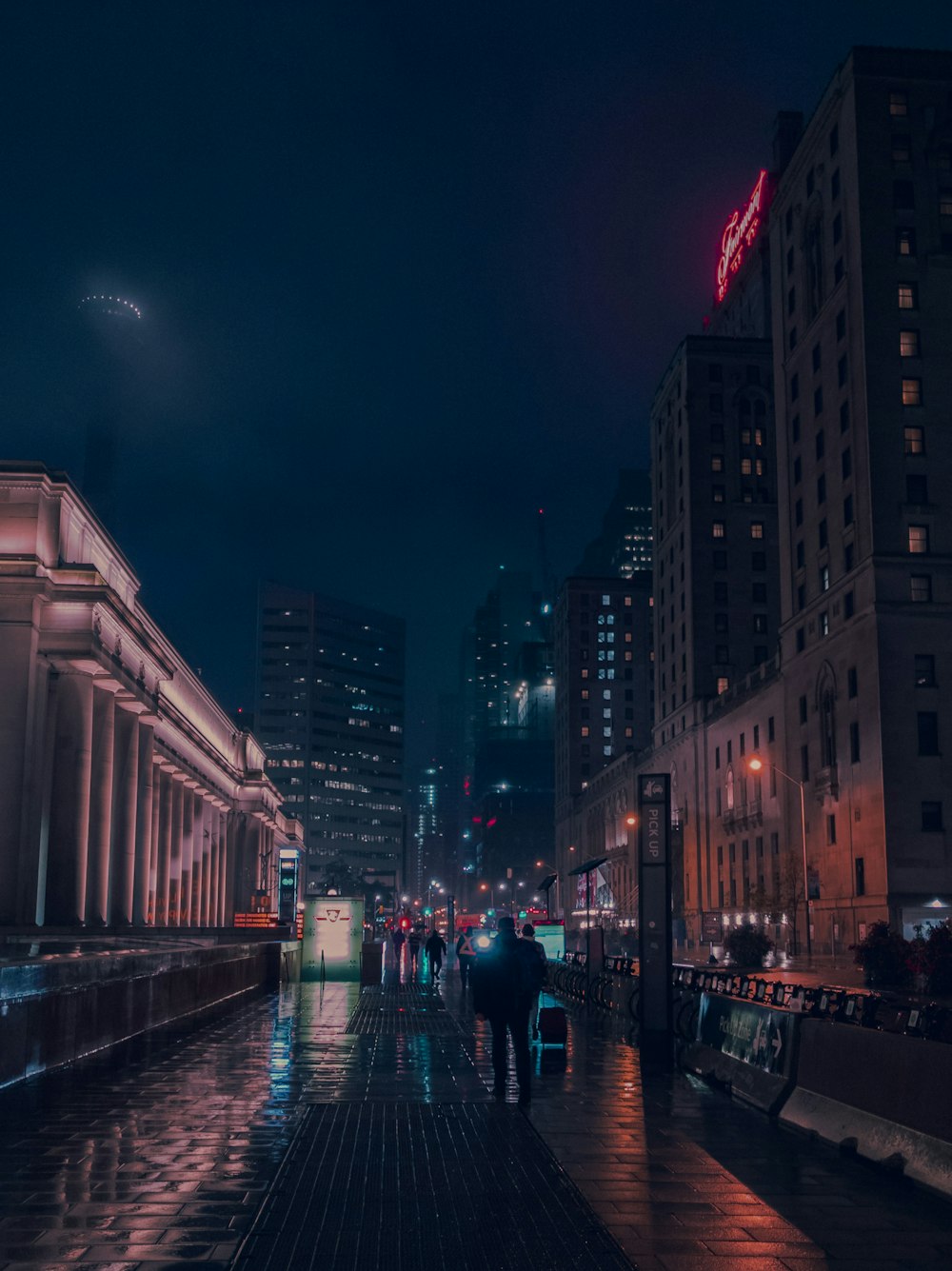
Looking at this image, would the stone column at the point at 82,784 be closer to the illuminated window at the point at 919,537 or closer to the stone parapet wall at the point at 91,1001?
the stone parapet wall at the point at 91,1001

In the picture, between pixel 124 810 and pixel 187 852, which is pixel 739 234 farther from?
pixel 124 810

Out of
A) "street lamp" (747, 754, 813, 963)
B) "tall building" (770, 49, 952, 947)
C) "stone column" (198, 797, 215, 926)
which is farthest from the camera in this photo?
"stone column" (198, 797, 215, 926)

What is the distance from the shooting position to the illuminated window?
70062 millimetres

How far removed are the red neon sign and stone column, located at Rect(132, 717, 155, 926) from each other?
255 ft

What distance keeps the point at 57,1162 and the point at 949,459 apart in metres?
68.5

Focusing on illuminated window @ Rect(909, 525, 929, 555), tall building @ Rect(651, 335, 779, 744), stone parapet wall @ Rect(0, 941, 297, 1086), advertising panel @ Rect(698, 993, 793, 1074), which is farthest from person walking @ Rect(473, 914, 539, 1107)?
tall building @ Rect(651, 335, 779, 744)

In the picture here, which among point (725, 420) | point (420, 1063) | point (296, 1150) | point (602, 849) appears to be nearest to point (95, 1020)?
point (420, 1063)

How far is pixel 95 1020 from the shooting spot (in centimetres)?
1844

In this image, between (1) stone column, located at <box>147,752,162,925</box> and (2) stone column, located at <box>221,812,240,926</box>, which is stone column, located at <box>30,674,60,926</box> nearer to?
(1) stone column, located at <box>147,752,162,925</box>

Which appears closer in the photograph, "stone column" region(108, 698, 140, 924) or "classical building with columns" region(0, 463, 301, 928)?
"classical building with columns" region(0, 463, 301, 928)

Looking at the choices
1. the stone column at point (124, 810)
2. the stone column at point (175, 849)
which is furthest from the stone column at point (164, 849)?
the stone column at point (124, 810)

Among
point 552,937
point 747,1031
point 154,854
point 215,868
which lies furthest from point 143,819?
point 747,1031

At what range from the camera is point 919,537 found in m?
70.2

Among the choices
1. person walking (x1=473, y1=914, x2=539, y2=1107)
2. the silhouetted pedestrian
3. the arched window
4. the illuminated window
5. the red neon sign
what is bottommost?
the silhouetted pedestrian
